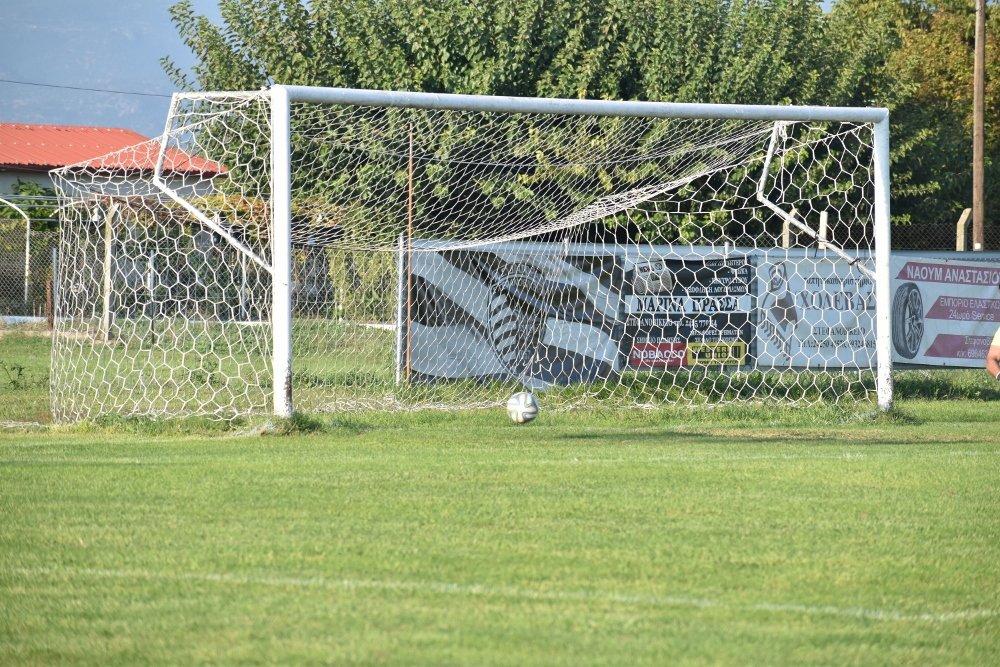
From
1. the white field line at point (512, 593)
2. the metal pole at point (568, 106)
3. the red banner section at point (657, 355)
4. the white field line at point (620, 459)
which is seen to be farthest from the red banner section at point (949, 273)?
the white field line at point (512, 593)

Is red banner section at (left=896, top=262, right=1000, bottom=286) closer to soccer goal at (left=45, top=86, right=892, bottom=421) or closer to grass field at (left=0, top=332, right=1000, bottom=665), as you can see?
soccer goal at (left=45, top=86, right=892, bottom=421)

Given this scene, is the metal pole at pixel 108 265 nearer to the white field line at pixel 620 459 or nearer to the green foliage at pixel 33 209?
the white field line at pixel 620 459

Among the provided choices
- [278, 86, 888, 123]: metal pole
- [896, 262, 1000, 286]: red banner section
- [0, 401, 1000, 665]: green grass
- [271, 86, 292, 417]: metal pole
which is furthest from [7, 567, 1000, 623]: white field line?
[896, 262, 1000, 286]: red banner section

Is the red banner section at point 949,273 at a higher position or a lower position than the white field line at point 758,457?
higher

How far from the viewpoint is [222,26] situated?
2184 centimetres

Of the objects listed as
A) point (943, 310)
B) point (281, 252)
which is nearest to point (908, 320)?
point (943, 310)

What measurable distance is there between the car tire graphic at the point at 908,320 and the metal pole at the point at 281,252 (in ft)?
28.6

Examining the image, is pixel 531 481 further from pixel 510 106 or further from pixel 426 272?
pixel 426 272

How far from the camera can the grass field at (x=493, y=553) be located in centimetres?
398

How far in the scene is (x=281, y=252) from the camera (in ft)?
31.3

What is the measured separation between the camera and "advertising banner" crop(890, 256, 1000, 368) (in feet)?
50.7

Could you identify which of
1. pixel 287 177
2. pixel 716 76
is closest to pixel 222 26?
pixel 716 76

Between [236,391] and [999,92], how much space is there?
2939 centimetres

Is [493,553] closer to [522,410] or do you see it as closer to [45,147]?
[522,410]
